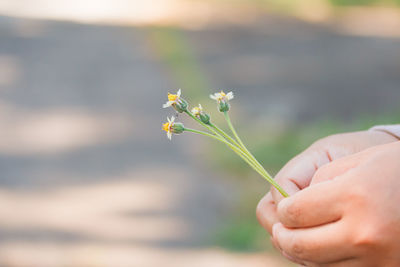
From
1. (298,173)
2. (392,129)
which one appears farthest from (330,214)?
(392,129)

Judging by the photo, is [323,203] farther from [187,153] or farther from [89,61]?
[89,61]

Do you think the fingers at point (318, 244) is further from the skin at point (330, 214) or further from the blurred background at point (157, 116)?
the blurred background at point (157, 116)

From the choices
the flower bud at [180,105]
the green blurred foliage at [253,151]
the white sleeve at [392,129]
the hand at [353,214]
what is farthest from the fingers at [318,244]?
the green blurred foliage at [253,151]

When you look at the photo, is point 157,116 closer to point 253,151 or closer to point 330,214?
point 253,151

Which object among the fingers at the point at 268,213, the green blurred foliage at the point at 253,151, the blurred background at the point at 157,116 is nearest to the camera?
the fingers at the point at 268,213

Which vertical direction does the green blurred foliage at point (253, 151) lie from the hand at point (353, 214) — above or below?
above

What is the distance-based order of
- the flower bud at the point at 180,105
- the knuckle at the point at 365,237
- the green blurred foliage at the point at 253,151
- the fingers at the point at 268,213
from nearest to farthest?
1. the knuckle at the point at 365,237
2. the flower bud at the point at 180,105
3. the fingers at the point at 268,213
4. the green blurred foliage at the point at 253,151

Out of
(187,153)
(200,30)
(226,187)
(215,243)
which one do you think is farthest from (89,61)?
(215,243)

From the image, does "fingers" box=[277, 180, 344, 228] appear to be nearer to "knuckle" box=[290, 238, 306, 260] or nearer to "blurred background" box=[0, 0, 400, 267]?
"knuckle" box=[290, 238, 306, 260]
